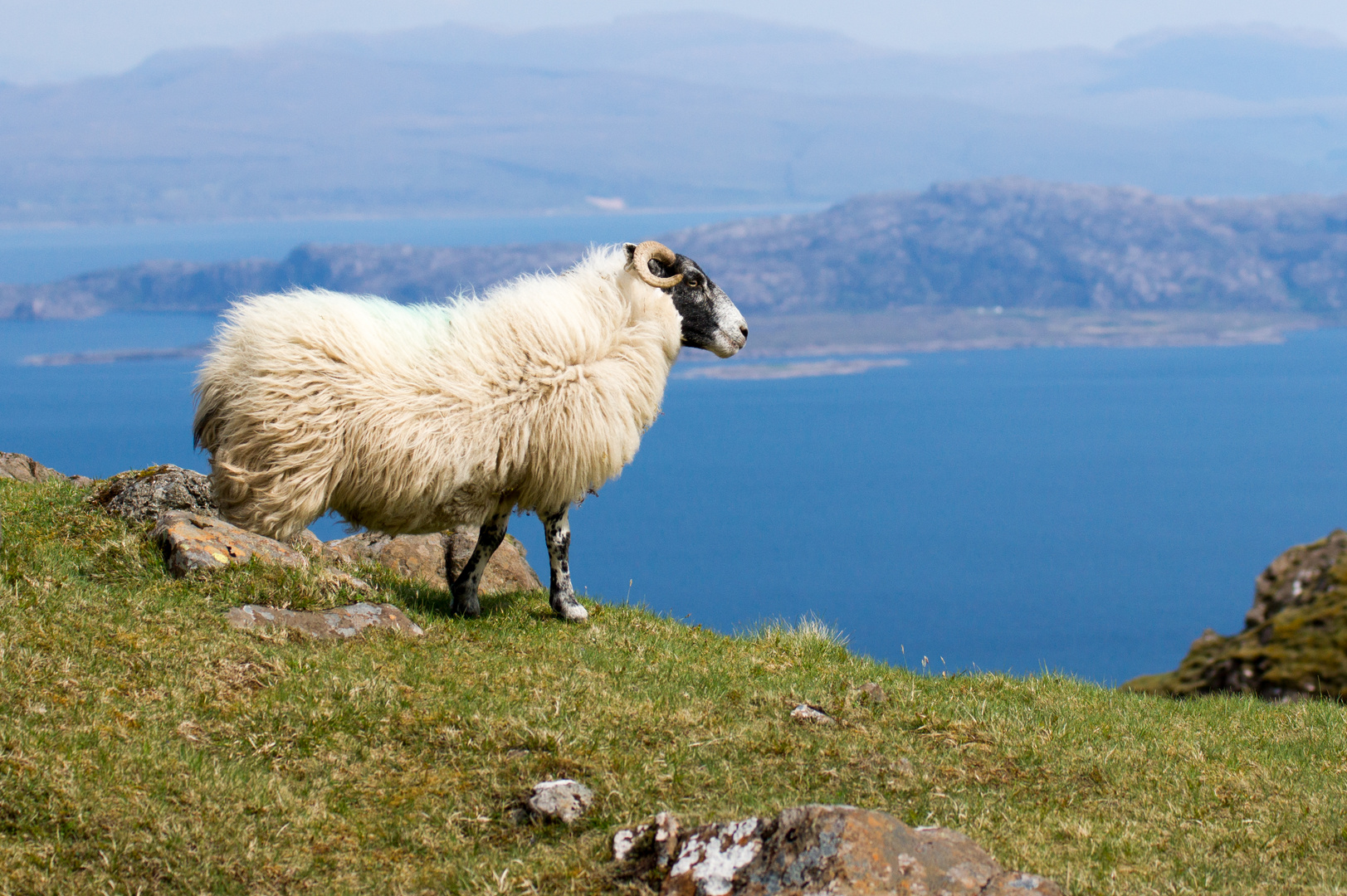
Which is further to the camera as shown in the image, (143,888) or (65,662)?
(65,662)

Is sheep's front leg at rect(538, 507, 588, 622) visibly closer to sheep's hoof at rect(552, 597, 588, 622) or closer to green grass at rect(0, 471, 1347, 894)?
sheep's hoof at rect(552, 597, 588, 622)

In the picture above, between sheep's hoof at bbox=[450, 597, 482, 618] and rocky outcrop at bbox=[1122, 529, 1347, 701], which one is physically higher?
sheep's hoof at bbox=[450, 597, 482, 618]

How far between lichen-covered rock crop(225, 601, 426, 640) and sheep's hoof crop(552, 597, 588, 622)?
4.72 feet

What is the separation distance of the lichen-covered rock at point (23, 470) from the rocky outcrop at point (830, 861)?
10716 millimetres

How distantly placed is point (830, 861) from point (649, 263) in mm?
6534

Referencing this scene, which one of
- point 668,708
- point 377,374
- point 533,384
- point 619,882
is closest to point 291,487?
point 377,374

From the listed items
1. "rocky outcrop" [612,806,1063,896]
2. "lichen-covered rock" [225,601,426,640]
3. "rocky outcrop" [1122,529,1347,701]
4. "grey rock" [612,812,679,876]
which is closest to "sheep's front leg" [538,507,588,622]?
"lichen-covered rock" [225,601,426,640]

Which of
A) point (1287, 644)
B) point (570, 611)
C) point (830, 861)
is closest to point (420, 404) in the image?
point (570, 611)

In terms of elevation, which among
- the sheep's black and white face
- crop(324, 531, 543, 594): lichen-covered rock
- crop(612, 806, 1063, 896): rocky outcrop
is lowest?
crop(324, 531, 543, 594): lichen-covered rock

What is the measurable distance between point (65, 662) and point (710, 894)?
426cm

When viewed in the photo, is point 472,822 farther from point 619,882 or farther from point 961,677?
point 961,677

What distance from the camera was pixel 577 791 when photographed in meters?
6.19

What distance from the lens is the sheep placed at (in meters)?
8.96

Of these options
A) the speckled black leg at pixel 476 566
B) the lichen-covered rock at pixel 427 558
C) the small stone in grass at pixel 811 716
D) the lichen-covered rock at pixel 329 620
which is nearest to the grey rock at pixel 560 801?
the small stone in grass at pixel 811 716
